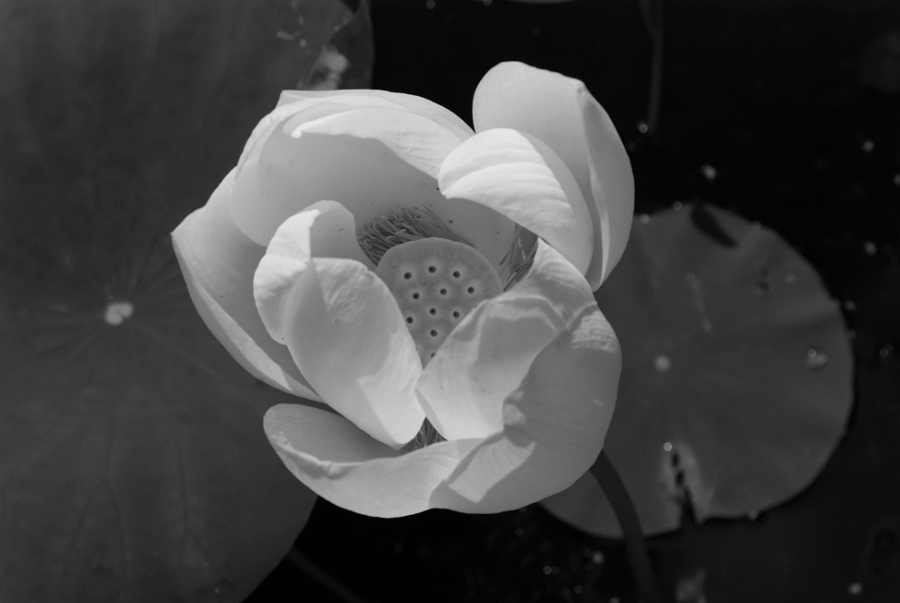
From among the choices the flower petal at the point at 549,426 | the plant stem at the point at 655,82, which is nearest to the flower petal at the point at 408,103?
the flower petal at the point at 549,426

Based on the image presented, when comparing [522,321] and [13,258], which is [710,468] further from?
[13,258]

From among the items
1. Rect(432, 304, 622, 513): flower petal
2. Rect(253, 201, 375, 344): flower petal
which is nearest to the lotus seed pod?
Rect(253, 201, 375, 344): flower petal

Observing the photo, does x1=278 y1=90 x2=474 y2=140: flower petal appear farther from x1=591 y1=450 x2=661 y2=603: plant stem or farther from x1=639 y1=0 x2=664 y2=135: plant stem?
x1=639 y1=0 x2=664 y2=135: plant stem

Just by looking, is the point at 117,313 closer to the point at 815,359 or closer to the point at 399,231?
the point at 399,231

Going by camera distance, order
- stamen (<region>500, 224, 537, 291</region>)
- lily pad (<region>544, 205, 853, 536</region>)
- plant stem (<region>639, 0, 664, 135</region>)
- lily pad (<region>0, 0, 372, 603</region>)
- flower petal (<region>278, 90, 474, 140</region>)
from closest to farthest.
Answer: flower petal (<region>278, 90, 474, 140</region>) → stamen (<region>500, 224, 537, 291</region>) → lily pad (<region>0, 0, 372, 603</region>) → lily pad (<region>544, 205, 853, 536</region>) → plant stem (<region>639, 0, 664, 135</region>)

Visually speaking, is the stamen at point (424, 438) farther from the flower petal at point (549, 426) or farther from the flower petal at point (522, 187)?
the flower petal at point (522, 187)
